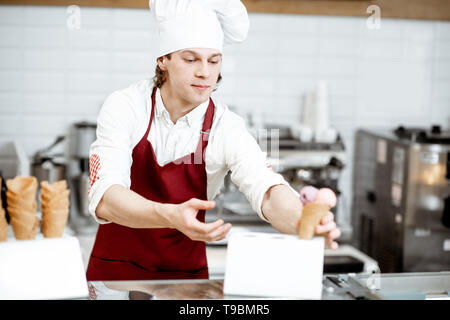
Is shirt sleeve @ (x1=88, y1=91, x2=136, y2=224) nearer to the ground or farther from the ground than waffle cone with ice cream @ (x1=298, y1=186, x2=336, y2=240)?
farther from the ground

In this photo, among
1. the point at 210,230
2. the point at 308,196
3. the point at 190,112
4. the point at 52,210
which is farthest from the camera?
the point at 190,112

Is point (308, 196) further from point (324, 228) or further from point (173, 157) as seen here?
point (173, 157)

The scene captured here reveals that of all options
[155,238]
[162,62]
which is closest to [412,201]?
[155,238]

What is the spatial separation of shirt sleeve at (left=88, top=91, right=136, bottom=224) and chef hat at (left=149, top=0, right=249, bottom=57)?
0.14 m

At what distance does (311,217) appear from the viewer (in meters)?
0.89

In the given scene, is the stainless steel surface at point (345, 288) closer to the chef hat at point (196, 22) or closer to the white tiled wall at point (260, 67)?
the chef hat at point (196, 22)

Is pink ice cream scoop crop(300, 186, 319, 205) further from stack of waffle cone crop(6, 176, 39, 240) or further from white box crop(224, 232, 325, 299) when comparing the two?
stack of waffle cone crop(6, 176, 39, 240)

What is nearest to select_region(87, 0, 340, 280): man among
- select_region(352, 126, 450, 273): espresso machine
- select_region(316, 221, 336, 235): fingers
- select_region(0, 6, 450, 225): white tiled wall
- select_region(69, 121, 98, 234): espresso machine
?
select_region(316, 221, 336, 235): fingers

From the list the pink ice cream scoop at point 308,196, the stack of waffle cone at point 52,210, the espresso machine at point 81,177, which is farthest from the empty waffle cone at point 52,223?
the espresso machine at point 81,177

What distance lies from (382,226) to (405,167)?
33 cm

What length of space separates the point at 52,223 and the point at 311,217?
519 mm

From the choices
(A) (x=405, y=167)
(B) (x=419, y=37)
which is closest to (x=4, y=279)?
(A) (x=405, y=167)

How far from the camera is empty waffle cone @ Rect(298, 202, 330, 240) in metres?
0.89
